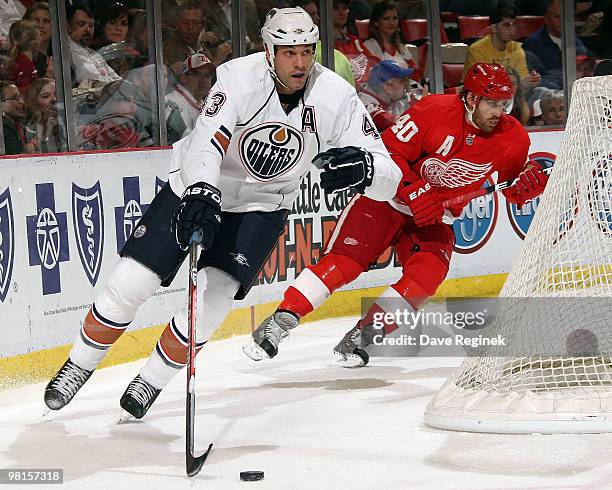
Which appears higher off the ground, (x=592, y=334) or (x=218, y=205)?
(x=218, y=205)

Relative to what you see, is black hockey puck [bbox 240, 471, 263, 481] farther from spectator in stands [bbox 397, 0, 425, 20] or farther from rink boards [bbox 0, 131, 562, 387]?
spectator in stands [bbox 397, 0, 425, 20]

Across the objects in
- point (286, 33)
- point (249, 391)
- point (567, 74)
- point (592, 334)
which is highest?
point (286, 33)

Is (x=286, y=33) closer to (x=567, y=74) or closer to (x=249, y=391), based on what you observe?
(x=249, y=391)

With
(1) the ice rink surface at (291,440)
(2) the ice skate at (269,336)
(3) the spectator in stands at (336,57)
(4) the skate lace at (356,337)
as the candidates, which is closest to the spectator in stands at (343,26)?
(3) the spectator in stands at (336,57)

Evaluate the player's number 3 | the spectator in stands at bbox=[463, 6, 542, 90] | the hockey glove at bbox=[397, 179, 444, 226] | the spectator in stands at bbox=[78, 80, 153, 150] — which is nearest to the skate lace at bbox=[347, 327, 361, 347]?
the hockey glove at bbox=[397, 179, 444, 226]

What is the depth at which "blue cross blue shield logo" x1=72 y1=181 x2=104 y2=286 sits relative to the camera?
5.00 metres

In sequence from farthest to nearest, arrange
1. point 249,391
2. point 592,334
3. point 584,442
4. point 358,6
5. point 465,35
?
point 465,35 < point 358,6 < point 249,391 < point 592,334 < point 584,442

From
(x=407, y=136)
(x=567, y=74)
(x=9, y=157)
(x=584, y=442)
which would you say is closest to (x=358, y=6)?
(x=567, y=74)

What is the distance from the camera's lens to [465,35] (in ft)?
25.0

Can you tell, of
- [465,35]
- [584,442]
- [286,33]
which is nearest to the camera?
[584,442]

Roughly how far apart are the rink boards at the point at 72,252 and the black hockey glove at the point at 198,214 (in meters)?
1.27

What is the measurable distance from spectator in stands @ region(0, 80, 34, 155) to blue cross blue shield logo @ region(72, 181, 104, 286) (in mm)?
308

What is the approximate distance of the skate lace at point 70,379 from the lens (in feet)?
12.9

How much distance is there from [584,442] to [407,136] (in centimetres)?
182
